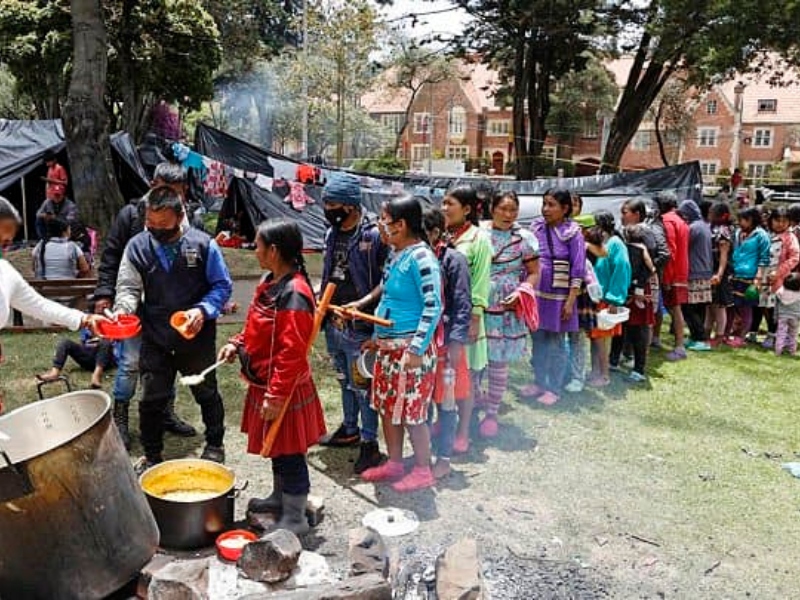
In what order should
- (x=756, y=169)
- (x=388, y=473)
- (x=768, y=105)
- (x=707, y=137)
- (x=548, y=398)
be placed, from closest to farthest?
(x=388, y=473)
(x=548, y=398)
(x=768, y=105)
(x=756, y=169)
(x=707, y=137)

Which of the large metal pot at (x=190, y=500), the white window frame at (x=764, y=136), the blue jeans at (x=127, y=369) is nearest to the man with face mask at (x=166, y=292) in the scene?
the blue jeans at (x=127, y=369)

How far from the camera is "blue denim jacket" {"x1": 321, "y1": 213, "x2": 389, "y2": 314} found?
169 inches

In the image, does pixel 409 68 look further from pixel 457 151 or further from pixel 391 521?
pixel 391 521

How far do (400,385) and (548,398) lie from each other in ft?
7.74


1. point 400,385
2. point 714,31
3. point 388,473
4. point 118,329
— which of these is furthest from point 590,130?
point 118,329

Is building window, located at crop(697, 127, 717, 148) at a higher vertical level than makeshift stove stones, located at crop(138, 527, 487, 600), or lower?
higher

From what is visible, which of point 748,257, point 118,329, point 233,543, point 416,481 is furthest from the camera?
point 748,257

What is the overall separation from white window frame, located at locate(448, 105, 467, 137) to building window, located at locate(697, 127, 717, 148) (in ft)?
58.2

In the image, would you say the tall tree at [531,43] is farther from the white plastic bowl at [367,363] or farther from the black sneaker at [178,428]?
the black sneaker at [178,428]

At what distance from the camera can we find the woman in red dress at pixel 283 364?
10.3 feet

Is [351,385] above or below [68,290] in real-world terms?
below

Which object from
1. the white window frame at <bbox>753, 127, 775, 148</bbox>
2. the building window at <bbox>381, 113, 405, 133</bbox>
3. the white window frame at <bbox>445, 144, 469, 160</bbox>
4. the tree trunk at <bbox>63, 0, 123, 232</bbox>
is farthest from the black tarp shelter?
the white window frame at <bbox>753, 127, 775, 148</bbox>

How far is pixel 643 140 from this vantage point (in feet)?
172

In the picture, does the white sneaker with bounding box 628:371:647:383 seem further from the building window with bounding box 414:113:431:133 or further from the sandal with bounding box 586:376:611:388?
the building window with bounding box 414:113:431:133
